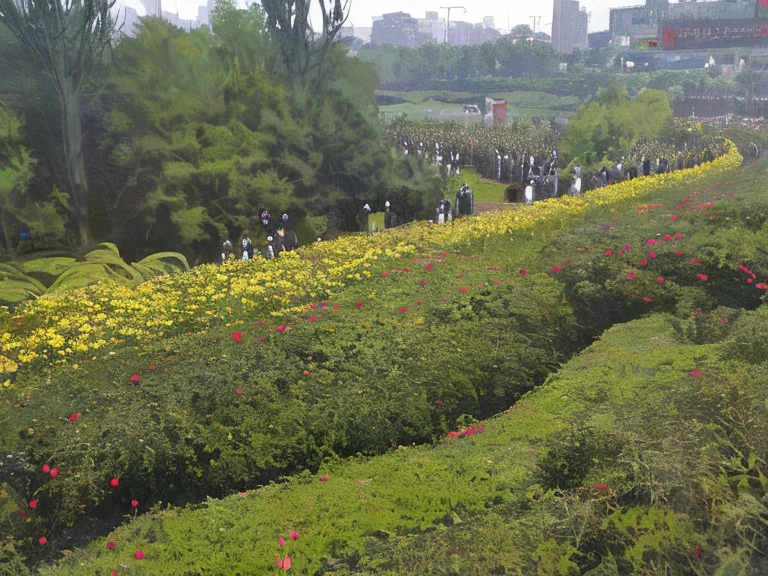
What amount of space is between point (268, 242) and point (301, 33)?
4987mm

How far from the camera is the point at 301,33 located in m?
16.8

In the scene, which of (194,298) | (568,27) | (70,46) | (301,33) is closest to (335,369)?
(194,298)

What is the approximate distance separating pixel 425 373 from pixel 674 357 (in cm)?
217

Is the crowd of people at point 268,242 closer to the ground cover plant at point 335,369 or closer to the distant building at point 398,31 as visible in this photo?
the ground cover plant at point 335,369

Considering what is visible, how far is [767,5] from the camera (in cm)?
4038

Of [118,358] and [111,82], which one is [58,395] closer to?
[118,358]

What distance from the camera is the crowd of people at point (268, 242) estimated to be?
14.2 meters

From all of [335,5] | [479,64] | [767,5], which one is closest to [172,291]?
[335,5]

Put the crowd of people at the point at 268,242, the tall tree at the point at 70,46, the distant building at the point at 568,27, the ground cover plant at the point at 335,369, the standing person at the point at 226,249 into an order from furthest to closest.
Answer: the distant building at the point at 568,27
the crowd of people at the point at 268,242
the standing person at the point at 226,249
the tall tree at the point at 70,46
the ground cover plant at the point at 335,369

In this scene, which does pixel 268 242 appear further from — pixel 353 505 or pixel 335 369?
pixel 353 505

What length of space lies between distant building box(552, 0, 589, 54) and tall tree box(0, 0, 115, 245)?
30.3 meters

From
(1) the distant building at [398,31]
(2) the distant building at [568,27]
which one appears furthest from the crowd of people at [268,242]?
(2) the distant building at [568,27]

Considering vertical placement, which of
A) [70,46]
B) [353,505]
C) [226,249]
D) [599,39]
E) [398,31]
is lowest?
[226,249]

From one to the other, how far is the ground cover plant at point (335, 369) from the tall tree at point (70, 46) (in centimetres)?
420
